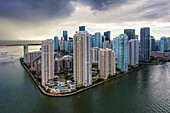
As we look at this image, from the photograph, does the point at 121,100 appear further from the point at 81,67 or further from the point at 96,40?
the point at 96,40

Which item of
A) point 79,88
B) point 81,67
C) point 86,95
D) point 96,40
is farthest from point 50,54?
point 96,40

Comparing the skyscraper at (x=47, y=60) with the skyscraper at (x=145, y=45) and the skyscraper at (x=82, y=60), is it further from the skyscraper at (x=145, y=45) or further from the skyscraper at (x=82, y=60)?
the skyscraper at (x=145, y=45)

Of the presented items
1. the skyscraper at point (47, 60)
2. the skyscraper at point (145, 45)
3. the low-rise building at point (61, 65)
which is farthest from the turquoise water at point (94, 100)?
the skyscraper at point (145, 45)

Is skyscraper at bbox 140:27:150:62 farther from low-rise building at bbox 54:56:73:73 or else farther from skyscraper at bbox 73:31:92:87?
skyscraper at bbox 73:31:92:87

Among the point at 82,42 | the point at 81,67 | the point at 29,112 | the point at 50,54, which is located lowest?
the point at 29,112

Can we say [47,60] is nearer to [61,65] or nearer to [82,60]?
[82,60]
